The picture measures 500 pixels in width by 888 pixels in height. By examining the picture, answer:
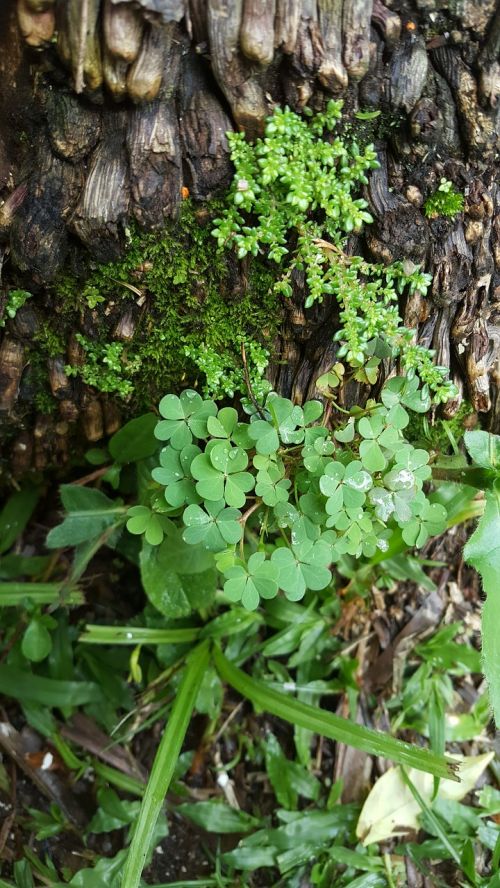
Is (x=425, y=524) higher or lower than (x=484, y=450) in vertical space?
lower

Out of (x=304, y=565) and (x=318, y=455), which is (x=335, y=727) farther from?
(x=318, y=455)

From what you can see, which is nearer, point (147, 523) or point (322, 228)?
point (322, 228)

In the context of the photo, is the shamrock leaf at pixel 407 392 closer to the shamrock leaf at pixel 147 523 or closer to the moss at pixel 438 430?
the moss at pixel 438 430

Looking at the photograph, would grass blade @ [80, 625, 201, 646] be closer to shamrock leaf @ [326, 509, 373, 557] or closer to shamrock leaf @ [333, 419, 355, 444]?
shamrock leaf @ [326, 509, 373, 557]

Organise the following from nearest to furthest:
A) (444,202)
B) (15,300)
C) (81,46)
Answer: (81,46) < (444,202) < (15,300)

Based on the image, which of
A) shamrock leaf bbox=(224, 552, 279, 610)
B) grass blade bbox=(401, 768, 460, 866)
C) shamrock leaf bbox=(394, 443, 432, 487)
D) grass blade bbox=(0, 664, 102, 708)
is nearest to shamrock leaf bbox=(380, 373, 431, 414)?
shamrock leaf bbox=(394, 443, 432, 487)

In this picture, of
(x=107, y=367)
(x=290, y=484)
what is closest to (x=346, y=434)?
(x=290, y=484)
